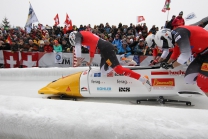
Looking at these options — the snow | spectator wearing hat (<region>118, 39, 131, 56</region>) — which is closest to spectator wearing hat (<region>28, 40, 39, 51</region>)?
spectator wearing hat (<region>118, 39, 131, 56</region>)

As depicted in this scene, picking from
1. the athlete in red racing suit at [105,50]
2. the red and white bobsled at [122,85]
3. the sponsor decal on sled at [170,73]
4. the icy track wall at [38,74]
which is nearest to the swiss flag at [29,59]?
the icy track wall at [38,74]

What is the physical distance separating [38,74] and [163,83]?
3.86 meters

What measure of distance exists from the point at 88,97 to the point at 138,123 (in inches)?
106

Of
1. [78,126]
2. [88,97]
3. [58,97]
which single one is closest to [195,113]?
[78,126]

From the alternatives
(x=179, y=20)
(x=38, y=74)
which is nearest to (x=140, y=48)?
(x=179, y=20)

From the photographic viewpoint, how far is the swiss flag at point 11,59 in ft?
27.2

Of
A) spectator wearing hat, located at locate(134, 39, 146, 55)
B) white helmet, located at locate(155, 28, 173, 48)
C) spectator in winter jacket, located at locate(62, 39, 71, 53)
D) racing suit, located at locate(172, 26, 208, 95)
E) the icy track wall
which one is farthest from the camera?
spectator in winter jacket, located at locate(62, 39, 71, 53)

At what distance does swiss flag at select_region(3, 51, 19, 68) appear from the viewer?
8305 millimetres

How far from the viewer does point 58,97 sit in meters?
4.18

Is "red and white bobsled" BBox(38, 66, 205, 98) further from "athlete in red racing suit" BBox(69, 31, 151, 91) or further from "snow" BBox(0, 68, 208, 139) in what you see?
"snow" BBox(0, 68, 208, 139)

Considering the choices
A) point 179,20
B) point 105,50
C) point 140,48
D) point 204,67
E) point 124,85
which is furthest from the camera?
point 140,48

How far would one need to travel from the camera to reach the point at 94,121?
5.32 feet

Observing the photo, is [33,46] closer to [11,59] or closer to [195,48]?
[11,59]

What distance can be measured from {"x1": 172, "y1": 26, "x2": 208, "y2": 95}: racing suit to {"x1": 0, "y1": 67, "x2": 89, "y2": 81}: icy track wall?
345 cm
